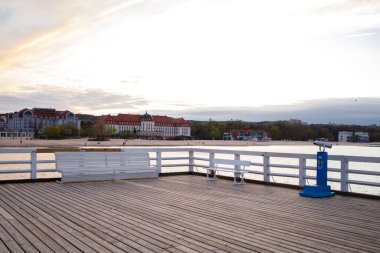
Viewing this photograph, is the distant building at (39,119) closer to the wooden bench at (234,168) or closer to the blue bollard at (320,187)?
the wooden bench at (234,168)

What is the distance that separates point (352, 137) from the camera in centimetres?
12475

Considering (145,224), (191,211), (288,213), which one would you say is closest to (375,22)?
(288,213)

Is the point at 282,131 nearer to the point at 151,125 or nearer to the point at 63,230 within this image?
the point at 151,125

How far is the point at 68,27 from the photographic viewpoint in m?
14.8

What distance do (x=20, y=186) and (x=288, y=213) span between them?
22.8 feet

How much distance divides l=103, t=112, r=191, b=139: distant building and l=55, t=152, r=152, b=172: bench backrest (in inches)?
5578

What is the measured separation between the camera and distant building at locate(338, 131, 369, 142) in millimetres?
119500

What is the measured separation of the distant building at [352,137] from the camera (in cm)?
11950

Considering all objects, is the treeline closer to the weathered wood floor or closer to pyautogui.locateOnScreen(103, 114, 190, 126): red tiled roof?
pyautogui.locateOnScreen(103, 114, 190, 126): red tiled roof

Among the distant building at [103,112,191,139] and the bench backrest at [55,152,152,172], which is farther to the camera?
the distant building at [103,112,191,139]

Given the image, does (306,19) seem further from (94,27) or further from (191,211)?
(191,211)

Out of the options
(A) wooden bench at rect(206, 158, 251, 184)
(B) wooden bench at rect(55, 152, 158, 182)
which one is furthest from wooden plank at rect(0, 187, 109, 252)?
(A) wooden bench at rect(206, 158, 251, 184)

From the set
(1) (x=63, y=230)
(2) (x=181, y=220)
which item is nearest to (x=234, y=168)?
(2) (x=181, y=220)

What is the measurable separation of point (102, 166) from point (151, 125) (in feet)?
491
